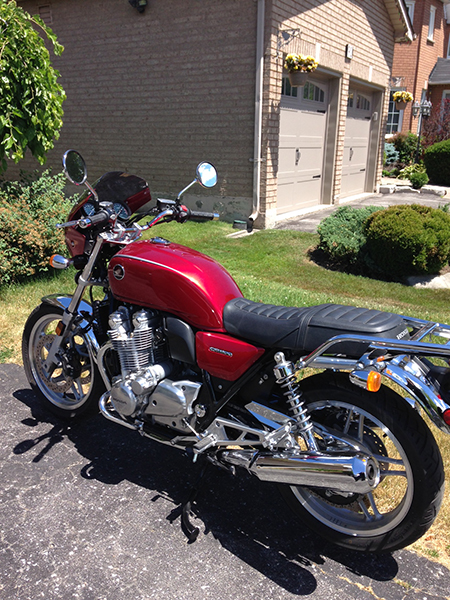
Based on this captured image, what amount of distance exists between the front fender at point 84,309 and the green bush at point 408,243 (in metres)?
4.87

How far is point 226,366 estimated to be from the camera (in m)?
2.40

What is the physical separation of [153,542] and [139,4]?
32.9ft

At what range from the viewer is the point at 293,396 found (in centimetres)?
220

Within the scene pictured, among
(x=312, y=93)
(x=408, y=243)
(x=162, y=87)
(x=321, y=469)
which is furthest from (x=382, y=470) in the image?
(x=312, y=93)

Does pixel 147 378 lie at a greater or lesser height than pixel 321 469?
greater

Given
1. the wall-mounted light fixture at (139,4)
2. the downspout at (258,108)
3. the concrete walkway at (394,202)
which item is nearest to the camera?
the concrete walkway at (394,202)

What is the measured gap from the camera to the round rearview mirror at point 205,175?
9.25 feet

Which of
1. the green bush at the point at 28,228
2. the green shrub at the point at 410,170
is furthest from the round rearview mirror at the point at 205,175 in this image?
the green shrub at the point at 410,170

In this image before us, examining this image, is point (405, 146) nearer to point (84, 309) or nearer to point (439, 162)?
point (439, 162)

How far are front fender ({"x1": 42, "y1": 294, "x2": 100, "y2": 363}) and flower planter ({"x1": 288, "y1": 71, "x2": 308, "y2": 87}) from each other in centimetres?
747

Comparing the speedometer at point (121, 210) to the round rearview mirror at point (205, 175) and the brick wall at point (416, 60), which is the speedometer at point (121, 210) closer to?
the round rearview mirror at point (205, 175)

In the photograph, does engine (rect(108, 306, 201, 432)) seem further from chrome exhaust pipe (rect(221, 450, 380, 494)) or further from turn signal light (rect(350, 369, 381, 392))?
turn signal light (rect(350, 369, 381, 392))

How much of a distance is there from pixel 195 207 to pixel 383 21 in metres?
8.02

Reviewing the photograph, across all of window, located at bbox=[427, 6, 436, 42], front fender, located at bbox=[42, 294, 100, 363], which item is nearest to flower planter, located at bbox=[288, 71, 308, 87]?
front fender, located at bbox=[42, 294, 100, 363]
